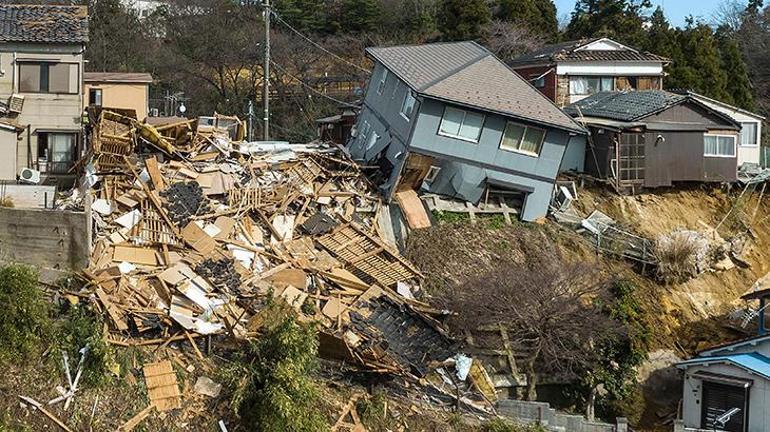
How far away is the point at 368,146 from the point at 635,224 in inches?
295

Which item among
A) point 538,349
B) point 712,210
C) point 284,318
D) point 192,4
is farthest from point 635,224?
point 192,4

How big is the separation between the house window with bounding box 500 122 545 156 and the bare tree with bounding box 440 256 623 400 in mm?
4842

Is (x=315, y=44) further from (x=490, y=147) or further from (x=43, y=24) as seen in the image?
(x=490, y=147)

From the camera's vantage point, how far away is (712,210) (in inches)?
1083

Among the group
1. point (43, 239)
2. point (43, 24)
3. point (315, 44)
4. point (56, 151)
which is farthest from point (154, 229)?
point (315, 44)

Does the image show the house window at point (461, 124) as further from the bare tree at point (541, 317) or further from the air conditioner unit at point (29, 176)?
the air conditioner unit at point (29, 176)

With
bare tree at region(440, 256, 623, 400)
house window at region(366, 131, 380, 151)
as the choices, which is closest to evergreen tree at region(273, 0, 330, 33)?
house window at region(366, 131, 380, 151)

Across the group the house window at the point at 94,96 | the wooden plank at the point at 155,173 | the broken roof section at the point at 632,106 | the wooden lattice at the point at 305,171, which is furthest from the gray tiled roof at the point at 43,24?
the broken roof section at the point at 632,106

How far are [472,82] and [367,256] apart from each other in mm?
5834

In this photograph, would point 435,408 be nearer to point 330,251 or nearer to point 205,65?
point 330,251

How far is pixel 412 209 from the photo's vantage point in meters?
23.7

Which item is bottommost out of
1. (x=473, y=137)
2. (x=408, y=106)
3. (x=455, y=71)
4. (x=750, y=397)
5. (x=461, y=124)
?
(x=750, y=397)

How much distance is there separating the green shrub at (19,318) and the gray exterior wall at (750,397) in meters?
12.6

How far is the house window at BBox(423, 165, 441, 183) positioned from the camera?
24094 millimetres
